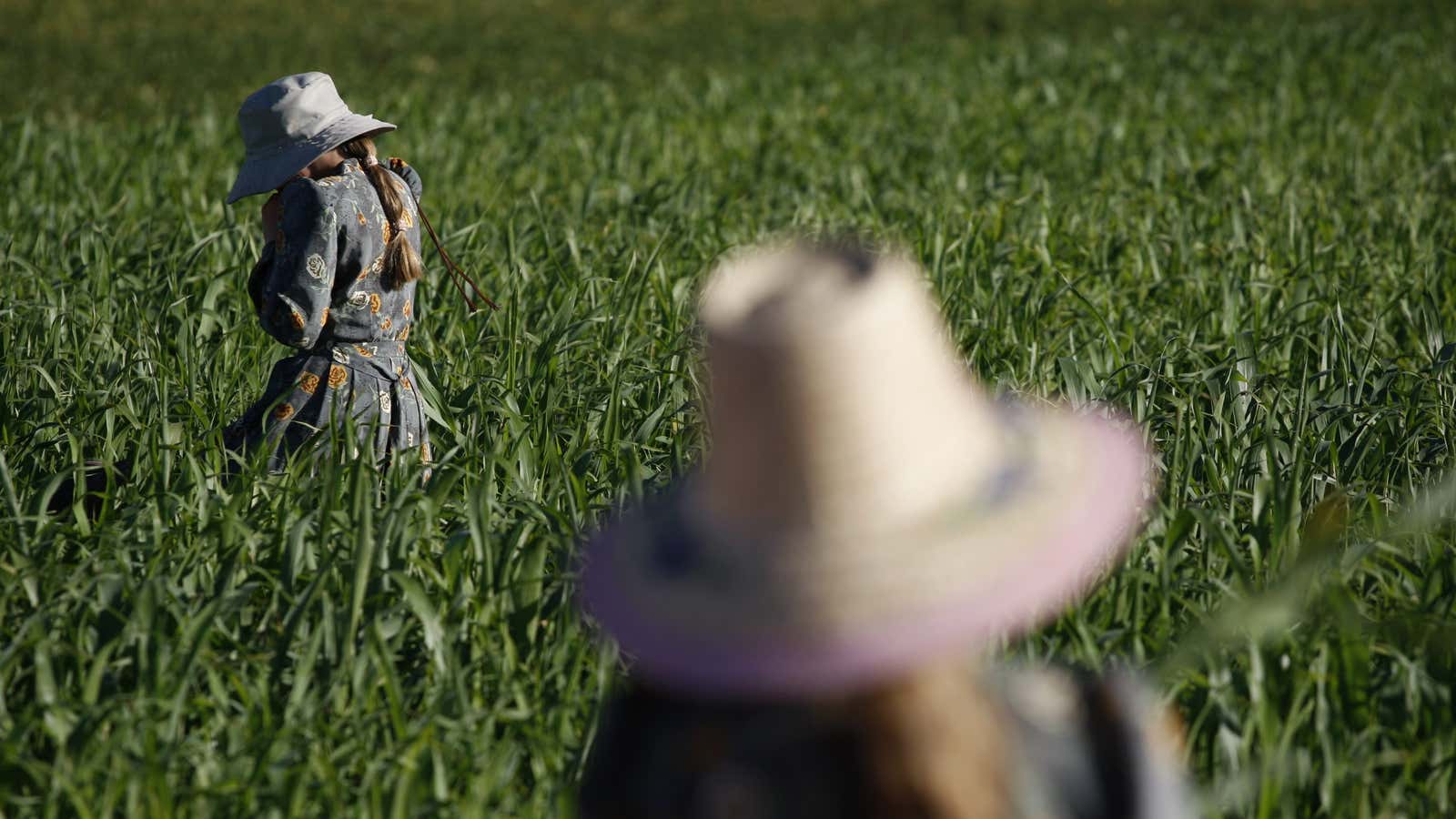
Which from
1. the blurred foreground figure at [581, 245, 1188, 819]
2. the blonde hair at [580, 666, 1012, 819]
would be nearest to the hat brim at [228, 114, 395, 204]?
the blurred foreground figure at [581, 245, 1188, 819]

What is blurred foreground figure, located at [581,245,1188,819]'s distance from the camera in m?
1.22

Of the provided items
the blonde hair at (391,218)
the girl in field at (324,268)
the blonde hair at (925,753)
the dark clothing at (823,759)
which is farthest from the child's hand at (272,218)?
the blonde hair at (925,753)

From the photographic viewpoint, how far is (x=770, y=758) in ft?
4.20

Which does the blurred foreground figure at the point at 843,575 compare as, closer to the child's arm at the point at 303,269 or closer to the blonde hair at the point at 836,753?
the blonde hair at the point at 836,753

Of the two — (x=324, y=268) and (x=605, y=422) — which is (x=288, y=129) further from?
(x=605, y=422)

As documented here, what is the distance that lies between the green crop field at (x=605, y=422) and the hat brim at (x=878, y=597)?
42 centimetres

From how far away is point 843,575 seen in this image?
4.02 feet

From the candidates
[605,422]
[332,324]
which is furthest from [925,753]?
[332,324]

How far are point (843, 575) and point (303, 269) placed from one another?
2154mm

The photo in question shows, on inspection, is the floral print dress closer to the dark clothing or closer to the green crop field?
the green crop field

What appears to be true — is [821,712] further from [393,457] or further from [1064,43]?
[1064,43]

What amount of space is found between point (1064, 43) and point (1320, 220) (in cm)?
708

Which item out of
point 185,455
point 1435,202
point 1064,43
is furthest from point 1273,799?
point 1064,43

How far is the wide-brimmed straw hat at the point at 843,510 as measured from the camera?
121 cm
